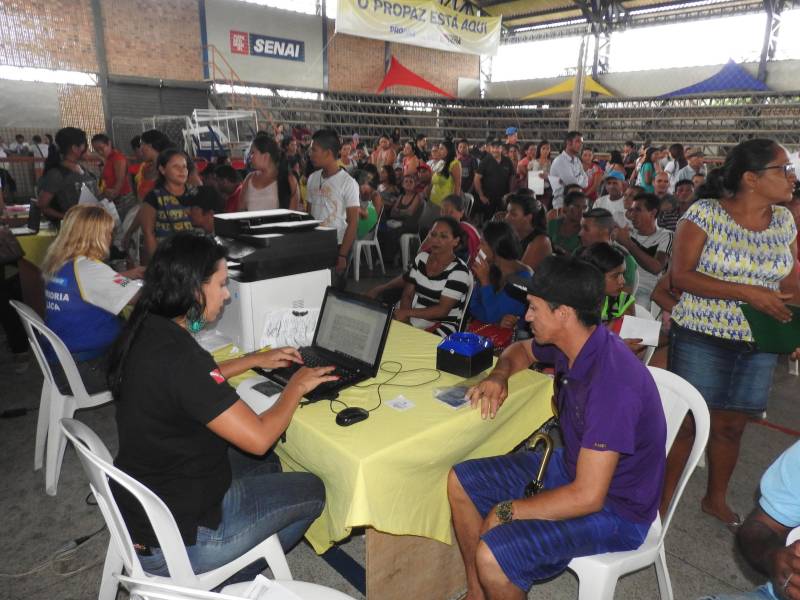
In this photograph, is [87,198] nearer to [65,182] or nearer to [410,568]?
[65,182]

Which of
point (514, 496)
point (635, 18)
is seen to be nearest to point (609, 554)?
point (514, 496)

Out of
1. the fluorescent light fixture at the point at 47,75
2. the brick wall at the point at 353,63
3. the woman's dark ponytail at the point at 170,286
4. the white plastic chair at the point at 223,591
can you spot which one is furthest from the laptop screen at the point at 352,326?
the brick wall at the point at 353,63

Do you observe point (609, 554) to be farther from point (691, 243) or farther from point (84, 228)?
point (84, 228)

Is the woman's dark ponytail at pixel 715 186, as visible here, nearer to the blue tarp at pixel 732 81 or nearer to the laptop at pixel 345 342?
the laptop at pixel 345 342

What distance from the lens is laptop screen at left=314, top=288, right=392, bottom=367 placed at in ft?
6.16

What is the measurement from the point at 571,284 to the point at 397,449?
65 cm

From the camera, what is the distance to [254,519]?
1556 millimetres

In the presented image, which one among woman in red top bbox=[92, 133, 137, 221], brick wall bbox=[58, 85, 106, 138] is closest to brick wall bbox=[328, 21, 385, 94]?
brick wall bbox=[58, 85, 106, 138]

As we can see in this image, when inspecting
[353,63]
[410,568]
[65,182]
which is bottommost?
[410,568]

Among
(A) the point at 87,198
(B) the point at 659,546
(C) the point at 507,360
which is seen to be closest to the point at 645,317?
(C) the point at 507,360

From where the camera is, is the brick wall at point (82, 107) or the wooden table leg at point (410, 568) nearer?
the wooden table leg at point (410, 568)

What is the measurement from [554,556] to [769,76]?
14.9 m

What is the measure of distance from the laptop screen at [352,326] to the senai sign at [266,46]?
14347 millimetres

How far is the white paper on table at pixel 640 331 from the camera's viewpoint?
8.52 feet
